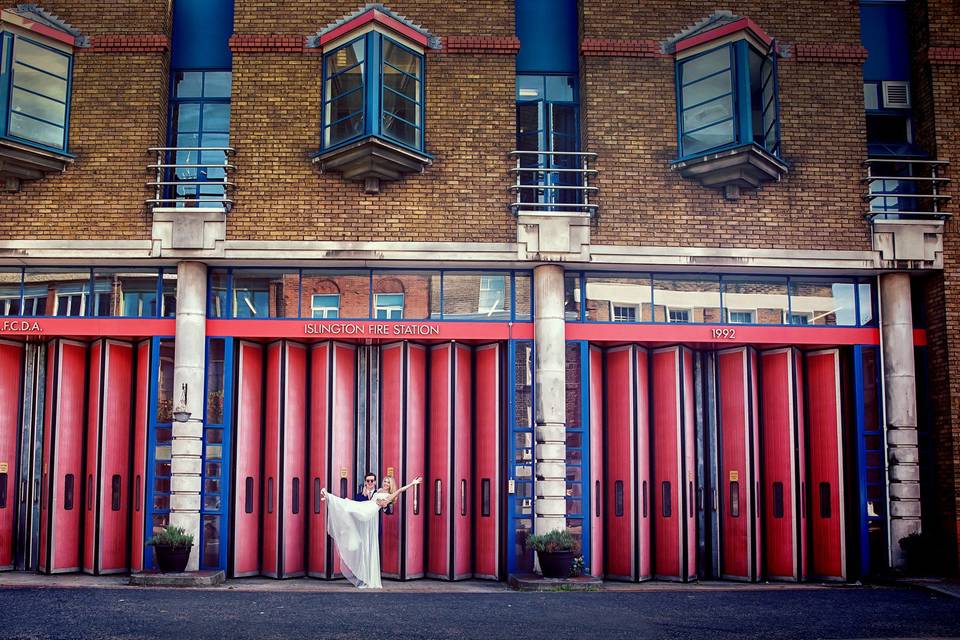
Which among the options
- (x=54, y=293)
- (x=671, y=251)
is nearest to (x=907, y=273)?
(x=671, y=251)

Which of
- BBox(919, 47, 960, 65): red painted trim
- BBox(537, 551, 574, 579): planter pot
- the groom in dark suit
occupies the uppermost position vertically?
BBox(919, 47, 960, 65): red painted trim

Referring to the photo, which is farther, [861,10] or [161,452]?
[861,10]

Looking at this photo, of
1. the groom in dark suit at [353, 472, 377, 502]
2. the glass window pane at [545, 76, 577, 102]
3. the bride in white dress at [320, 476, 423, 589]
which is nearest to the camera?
the bride in white dress at [320, 476, 423, 589]

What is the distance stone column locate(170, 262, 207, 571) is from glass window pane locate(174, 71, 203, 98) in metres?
2.84

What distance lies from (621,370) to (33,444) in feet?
29.1

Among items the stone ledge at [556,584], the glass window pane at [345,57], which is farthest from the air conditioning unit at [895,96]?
the stone ledge at [556,584]

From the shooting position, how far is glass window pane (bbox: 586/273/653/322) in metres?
14.5

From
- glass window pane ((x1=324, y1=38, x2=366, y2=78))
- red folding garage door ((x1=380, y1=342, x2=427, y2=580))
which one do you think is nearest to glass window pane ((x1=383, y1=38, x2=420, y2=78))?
glass window pane ((x1=324, y1=38, x2=366, y2=78))

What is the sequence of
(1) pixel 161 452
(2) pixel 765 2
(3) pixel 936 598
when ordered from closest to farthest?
(3) pixel 936 598, (1) pixel 161 452, (2) pixel 765 2

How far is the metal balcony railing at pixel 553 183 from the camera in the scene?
14.3 m

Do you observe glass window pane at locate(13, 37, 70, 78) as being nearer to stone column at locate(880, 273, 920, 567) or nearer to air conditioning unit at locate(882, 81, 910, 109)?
air conditioning unit at locate(882, 81, 910, 109)

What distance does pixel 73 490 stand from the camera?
1438cm

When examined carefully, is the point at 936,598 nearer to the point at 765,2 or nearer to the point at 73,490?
the point at 765,2

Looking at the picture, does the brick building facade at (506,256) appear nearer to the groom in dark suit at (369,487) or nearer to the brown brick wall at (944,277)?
the brown brick wall at (944,277)
